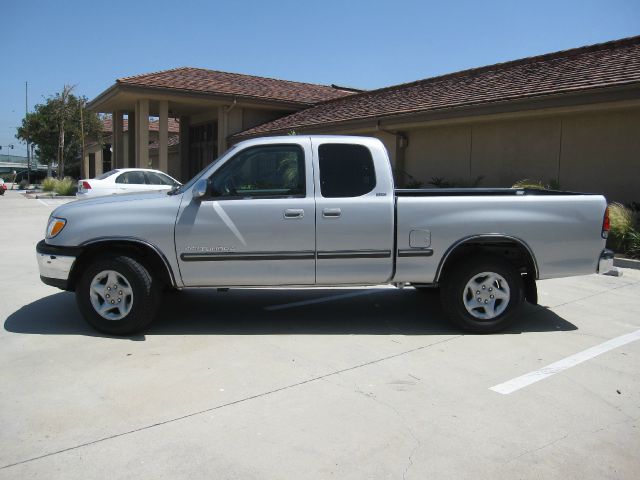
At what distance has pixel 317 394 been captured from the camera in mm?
4250

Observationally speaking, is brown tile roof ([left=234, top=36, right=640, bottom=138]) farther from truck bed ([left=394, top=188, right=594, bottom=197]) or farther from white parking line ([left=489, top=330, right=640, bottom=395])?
white parking line ([left=489, top=330, right=640, bottom=395])

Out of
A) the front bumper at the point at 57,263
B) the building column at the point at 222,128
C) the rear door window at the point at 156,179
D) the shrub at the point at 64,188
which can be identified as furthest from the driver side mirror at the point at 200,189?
the shrub at the point at 64,188

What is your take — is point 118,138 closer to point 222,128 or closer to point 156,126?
point 156,126

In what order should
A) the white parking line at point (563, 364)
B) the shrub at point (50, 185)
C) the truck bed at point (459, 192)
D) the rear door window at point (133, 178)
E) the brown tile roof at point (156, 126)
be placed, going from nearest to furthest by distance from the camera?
the white parking line at point (563, 364), the truck bed at point (459, 192), the rear door window at point (133, 178), the shrub at point (50, 185), the brown tile roof at point (156, 126)

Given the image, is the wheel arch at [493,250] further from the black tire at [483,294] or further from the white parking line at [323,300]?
the white parking line at [323,300]

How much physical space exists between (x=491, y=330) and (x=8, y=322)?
16.4 ft

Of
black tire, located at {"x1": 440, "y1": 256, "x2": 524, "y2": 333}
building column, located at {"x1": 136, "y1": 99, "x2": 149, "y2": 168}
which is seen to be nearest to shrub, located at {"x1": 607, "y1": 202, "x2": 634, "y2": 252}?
black tire, located at {"x1": 440, "y1": 256, "x2": 524, "y2": 333}

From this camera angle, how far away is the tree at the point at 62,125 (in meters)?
40.4

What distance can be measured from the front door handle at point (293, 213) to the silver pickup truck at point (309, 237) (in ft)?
0.03

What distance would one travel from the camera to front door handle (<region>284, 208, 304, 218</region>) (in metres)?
5.54

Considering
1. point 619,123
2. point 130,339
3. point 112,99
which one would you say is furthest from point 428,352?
point 112,99

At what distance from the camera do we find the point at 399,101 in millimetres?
17922

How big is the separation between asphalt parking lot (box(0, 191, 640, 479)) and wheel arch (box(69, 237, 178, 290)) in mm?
591

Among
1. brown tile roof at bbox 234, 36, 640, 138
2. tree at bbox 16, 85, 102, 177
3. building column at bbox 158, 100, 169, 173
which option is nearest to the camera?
brown tile roof at bbox 234, 36, 640, 138
